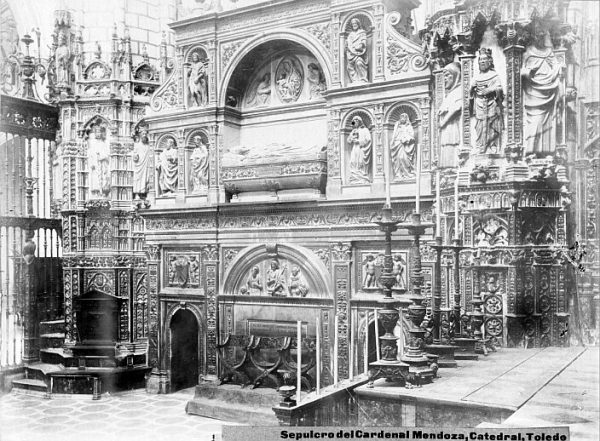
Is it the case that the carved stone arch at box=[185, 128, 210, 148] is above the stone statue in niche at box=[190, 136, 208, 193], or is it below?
above

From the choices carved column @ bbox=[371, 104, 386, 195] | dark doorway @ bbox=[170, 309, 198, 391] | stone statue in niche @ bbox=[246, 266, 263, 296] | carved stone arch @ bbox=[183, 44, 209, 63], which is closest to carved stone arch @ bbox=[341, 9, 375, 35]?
carved column @ bbox=[371, 104, 386, 195]

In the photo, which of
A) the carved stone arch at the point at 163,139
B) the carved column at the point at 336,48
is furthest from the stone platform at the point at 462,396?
the carved stone arch at the point at 163,139

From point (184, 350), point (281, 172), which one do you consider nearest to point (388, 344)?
point (281, 172)

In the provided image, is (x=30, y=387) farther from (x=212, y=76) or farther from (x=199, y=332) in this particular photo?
(x=212, y=76)

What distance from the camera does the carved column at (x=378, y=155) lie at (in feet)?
30.5

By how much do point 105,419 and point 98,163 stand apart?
17.5 feet

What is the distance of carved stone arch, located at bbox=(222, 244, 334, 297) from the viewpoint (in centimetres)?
973

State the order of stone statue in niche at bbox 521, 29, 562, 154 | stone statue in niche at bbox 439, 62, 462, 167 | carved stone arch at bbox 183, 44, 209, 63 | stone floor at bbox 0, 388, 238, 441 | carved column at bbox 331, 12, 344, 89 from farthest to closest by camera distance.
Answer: carved stone arch at bbox 183, 44, 209, 63
carved column at bbox 331, 12, 344, 89
stone floor at bbox 0, 388, 238, 441
stone statue in niche at bbox 439, 62, 462, 167
stone statue in niche at bbox 521, 29, 562, 154

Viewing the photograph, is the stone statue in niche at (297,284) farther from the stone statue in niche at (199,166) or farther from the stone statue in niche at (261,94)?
the stone statue in niche at (261,94)

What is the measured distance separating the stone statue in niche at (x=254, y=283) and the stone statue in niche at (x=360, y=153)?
7.34ft

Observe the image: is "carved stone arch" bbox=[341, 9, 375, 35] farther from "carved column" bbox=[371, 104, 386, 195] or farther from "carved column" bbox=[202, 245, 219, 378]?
"carved column" bbox=[202, 245, 219, 378]

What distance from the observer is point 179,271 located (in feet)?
37.4

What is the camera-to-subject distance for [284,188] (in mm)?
9789

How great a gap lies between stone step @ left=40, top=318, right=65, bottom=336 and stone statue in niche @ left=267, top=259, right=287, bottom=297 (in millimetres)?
4809
